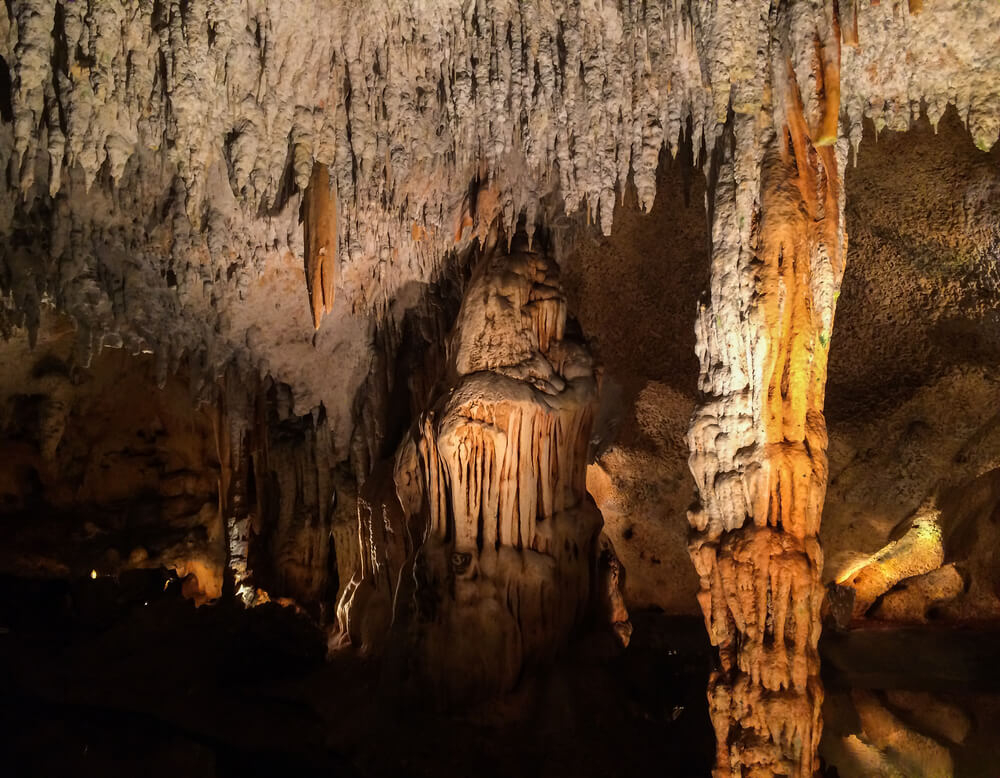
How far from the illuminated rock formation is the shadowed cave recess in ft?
0.11

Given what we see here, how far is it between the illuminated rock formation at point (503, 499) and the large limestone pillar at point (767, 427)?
2537mm

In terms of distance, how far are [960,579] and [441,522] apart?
612cm

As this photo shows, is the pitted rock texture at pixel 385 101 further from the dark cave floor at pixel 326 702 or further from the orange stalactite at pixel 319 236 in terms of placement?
the dark cave floor at pixel 326 702

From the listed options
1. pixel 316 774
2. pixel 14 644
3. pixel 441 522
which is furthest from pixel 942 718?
pixel 14 644

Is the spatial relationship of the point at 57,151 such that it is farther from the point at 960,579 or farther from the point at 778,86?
the point at 960,579

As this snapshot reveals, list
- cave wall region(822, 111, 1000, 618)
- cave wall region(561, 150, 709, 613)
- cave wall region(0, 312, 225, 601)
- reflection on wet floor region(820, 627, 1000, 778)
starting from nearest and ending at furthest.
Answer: reflection on wet floor region(820, 627, 1000, 778), cave wall region(822, 111, 1000, 618), cave wall region(561, 150, 709, 613), cave wall region(0, 312, 225, 601)

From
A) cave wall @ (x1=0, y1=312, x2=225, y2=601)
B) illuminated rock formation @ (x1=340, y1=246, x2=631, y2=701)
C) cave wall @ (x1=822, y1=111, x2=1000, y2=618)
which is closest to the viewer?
illuminated rock formation @ (x1=340, y1=246, x2=631, y2=701)

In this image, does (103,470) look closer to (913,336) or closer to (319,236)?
(319,236)

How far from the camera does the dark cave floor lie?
7.10 meters

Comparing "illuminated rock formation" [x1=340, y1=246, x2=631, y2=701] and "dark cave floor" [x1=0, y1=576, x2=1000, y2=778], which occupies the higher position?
"illuminated rock formation" [x1=340, y1=246, x2=631, y2=701]

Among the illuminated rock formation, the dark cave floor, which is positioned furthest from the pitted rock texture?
the dark cave floor

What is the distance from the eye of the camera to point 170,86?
6215 millimetres

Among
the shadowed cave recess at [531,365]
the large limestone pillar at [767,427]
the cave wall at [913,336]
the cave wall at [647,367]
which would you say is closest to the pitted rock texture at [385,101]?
the shadowed cave recess at [531,365]

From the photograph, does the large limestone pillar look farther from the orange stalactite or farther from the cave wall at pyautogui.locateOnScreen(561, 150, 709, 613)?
the cave wall at pyautogui.locateOnScreen(561, 150, 709, 613)
